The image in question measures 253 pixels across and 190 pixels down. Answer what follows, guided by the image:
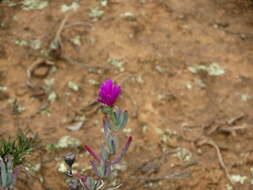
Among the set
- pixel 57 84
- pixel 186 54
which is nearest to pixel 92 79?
pixel 57 84

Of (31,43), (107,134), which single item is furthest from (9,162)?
(31,43)

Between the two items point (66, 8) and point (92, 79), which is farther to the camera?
point (66, 8)

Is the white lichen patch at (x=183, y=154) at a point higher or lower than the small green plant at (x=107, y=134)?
lower

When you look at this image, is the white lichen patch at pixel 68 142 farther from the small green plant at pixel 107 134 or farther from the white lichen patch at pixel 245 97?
the white lichen patch at pixel 245 97

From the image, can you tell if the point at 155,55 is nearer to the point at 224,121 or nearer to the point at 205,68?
the point at 205,68

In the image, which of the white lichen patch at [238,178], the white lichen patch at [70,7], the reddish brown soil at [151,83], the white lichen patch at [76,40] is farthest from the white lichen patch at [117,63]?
the white lichen patch at [238,178]

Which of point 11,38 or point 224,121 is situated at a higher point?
point 11,38

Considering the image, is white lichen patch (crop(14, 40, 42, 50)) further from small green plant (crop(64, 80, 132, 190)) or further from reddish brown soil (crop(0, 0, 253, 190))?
small green plant (crop(64, 80, 132, 190))

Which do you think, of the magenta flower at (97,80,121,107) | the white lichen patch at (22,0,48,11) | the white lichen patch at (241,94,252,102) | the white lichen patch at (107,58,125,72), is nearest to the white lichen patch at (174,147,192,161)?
the white lichen patch at (241,94,252,102)
